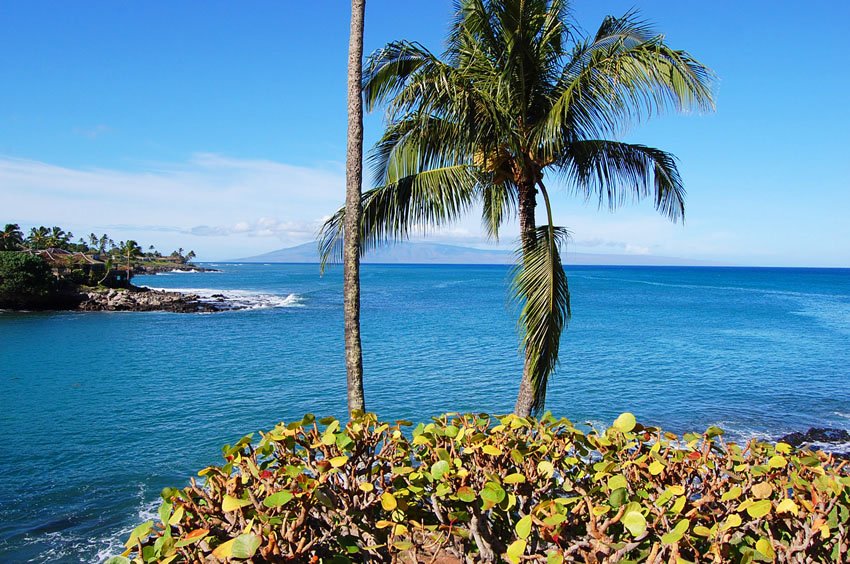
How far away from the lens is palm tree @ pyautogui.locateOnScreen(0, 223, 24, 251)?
67.1m

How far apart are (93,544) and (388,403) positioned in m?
10.9

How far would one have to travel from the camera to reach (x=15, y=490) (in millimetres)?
13672

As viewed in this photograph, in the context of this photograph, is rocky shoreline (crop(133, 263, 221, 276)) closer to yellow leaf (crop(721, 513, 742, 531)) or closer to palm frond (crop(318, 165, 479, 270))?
palm frond (crop(318, 165, 479, 270))

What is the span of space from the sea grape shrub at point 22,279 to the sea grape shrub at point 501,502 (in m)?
59.4

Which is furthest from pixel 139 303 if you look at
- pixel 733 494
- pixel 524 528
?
pixel 733 494

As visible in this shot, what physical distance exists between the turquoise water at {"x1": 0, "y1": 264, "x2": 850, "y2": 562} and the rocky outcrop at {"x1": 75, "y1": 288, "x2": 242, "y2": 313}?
960 centimetres

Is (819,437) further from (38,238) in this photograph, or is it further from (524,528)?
(38,238)

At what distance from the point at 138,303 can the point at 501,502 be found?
62557mm

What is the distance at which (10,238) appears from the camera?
69.1 meters

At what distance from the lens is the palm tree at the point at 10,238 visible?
67125mm

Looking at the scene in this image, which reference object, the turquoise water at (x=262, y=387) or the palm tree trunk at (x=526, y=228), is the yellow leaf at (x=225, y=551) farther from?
the turquoise water at (x=262, y=387)

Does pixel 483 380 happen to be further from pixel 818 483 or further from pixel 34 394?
pixel 818 483

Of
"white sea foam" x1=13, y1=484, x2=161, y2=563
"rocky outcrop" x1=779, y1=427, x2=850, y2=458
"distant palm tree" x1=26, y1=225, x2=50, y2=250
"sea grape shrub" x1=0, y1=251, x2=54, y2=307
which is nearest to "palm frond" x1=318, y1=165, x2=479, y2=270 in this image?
"white sea foam" x1=13, y1=484, x2=161, y2=563

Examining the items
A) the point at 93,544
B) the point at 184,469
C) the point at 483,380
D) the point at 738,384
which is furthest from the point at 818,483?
the point at 738,384
